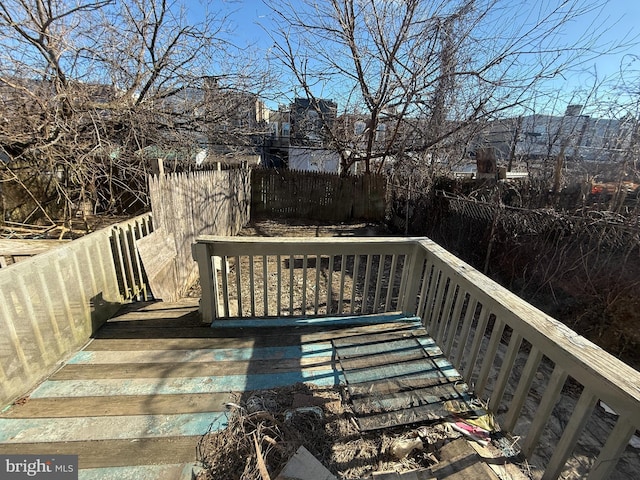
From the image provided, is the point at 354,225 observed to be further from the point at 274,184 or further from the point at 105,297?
the point at 105,297

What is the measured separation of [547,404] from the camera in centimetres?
134

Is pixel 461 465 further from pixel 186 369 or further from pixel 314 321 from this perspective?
pixel 186 369

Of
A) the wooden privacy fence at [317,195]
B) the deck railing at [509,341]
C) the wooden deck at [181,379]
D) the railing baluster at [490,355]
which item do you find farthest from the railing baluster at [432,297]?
the wooden privacy fence at [317,195]

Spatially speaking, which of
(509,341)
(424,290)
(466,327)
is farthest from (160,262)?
(509,341)

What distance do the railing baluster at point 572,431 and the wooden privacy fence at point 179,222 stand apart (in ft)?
11.3

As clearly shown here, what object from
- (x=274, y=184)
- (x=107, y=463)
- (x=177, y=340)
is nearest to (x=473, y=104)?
(x=274, y=184)

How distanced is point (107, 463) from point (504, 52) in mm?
8992

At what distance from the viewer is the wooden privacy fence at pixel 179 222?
3.42 m

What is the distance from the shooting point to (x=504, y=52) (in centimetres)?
654

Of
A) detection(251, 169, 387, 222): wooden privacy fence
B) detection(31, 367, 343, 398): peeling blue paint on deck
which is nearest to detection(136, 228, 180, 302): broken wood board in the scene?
detection(31, 367, 343, 398): peeling blue paint on deck

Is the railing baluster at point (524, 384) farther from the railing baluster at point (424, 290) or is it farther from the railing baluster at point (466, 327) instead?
the railing baluster at point (424, 290)

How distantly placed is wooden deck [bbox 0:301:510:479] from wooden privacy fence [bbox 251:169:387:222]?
7464 millimetres

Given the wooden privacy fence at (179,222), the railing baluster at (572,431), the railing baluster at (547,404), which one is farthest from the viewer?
the wooden privacy fence at (179,222)

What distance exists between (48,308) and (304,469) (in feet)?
6.54
